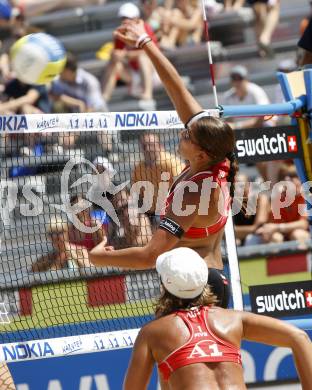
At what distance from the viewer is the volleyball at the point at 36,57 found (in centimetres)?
580

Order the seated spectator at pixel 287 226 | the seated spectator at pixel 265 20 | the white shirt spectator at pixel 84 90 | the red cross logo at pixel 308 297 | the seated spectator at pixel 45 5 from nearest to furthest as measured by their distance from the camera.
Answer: the red cross logo at pixel 308 297 < the seated spectator at pixel 287 226 < the white shirt spectator at pixel 84 90 < the seated spectator at pixel 265 20 < the seated spectator at pixel 45 5

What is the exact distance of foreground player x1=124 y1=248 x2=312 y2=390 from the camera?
13.2 feet

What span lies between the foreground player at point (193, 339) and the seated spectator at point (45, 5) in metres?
9.53

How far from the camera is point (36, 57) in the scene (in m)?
5.81

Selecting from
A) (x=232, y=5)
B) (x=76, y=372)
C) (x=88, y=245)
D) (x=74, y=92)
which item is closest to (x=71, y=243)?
(x=88, y=245)

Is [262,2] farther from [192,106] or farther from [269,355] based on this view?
[192,106]

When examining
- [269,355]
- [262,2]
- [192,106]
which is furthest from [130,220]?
[262,2]

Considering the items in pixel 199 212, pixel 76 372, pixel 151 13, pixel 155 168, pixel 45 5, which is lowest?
pixel 76 372

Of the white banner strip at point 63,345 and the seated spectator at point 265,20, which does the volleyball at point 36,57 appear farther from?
the seated spectator at point 265,20

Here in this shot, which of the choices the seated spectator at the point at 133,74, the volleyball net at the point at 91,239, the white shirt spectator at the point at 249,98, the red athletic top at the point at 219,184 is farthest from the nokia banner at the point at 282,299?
the seated spectator at the point at 133,74

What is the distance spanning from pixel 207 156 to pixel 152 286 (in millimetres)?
2025

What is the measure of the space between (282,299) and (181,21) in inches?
292

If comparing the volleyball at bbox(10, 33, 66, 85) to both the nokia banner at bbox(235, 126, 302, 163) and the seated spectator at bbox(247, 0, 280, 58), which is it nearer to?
the nokia banner at bbox(235, 126, 302, 163)

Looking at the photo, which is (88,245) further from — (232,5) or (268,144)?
(232,5)
